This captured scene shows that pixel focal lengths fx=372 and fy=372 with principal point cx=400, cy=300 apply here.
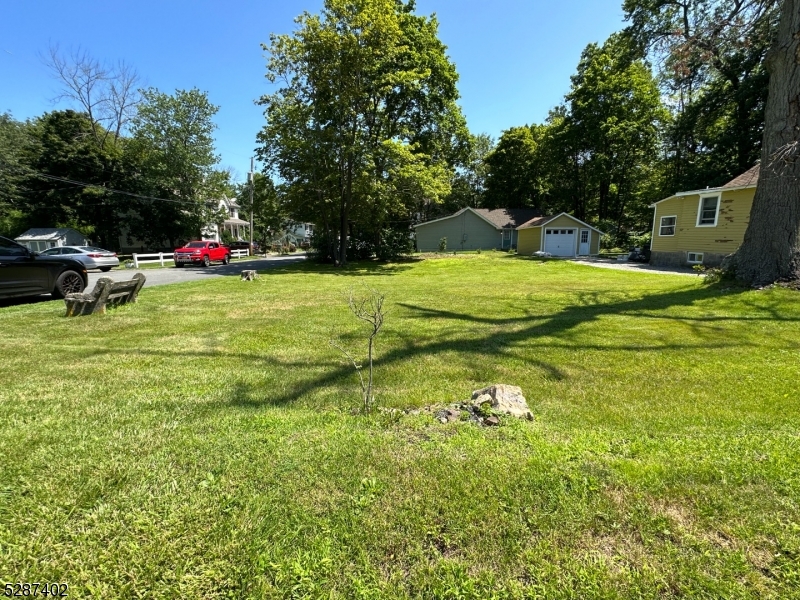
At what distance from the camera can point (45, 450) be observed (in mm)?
2504

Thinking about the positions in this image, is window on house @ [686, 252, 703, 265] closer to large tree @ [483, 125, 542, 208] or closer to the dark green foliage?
the dark green foliage

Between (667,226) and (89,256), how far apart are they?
97.0 feet

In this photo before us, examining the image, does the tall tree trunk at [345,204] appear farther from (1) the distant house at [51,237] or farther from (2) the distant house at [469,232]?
(1) the distant house at [51,237]

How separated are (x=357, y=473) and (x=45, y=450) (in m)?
2.12

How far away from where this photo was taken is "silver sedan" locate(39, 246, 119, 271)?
17562 mm

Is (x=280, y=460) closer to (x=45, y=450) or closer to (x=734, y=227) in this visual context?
(x=45, y=450)

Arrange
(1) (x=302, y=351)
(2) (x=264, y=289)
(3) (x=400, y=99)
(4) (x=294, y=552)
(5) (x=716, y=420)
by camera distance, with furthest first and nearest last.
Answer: (3) (x=400, y=99), (2) (x=264, y=289), (1) (x=302, y=351), (5) (x=716, y=420), (4) (x=294, y=552)

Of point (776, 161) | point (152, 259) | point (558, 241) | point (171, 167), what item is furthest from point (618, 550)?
point (171, 167)

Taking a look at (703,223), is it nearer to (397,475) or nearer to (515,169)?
(397,475)

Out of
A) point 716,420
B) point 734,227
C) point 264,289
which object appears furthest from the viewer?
point 734,227

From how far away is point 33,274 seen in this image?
820 cm

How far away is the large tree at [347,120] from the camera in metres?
18.9

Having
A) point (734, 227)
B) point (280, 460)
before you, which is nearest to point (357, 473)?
point (280, 460)

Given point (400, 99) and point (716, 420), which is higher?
point (400, 99)
